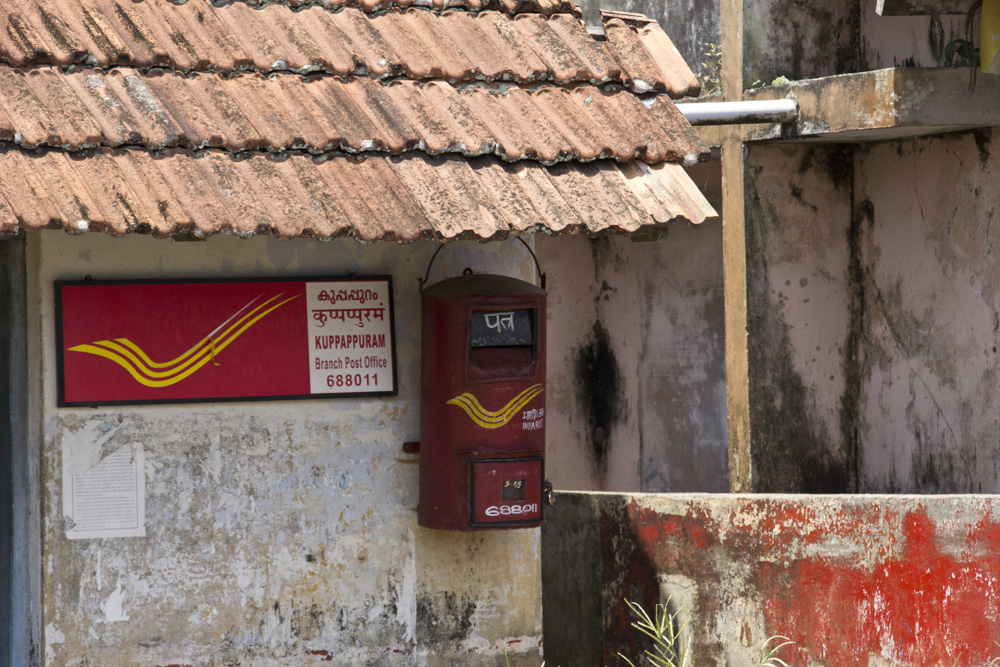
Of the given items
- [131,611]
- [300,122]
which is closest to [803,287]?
[300,122]

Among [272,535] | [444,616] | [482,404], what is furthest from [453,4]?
[444,616]

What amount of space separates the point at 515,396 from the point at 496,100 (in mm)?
1292

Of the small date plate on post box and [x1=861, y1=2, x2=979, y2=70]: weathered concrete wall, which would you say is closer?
the small date plate on post box

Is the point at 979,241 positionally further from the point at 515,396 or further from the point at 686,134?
the point at 515,396

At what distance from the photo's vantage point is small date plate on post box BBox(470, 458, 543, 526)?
4977mm

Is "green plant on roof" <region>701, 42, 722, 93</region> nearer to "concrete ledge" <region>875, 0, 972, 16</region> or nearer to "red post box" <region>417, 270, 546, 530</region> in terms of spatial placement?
"concrete ledge" <region>875, 0, 972, 16</region>

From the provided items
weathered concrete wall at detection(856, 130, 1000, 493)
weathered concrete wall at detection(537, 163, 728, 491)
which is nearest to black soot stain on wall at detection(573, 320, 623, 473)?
weathered concrete wall at detection(537, 163, 728, 491)

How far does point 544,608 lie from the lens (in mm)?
6035

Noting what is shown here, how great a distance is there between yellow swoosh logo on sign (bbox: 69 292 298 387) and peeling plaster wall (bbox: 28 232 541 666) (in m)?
0.14

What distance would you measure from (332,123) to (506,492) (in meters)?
1.70

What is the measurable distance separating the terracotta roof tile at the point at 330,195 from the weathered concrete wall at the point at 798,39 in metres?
3.79

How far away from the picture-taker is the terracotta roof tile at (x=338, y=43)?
15.6 feet

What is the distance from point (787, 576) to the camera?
18.2 ft

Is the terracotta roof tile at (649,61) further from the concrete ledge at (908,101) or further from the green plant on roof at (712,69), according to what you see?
the green plant on roof at (712,69)
